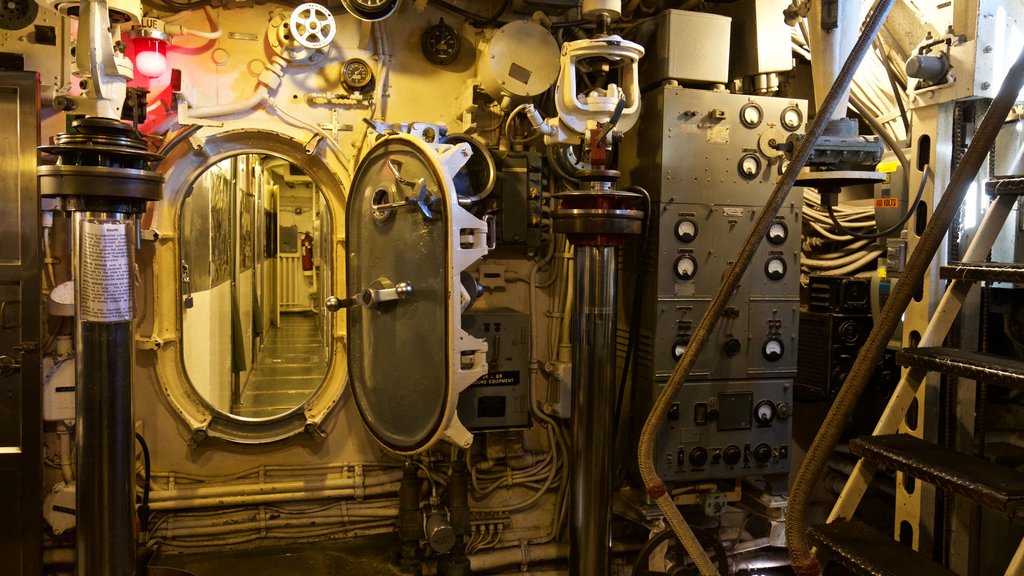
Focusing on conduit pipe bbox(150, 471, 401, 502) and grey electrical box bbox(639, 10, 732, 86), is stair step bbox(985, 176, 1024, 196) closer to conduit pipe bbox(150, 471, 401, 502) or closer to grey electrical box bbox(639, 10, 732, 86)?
grey electrical box bbox(639, 10, 732, 86)

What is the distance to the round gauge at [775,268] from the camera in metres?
3.68

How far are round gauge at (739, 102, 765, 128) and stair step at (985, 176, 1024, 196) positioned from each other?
4.91 ft

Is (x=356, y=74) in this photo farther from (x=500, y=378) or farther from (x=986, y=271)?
(x=986, y=271)

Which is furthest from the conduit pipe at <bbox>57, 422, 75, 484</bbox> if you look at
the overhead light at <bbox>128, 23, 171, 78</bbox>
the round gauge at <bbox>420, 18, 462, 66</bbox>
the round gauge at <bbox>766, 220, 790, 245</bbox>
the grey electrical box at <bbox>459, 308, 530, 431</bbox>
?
the round gauge at <bbox>766, 220, 790, 245</bbox>

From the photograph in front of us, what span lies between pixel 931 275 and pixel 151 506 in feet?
12.7

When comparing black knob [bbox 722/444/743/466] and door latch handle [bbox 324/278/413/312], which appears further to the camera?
black knob [bbox 722/444/743/466]

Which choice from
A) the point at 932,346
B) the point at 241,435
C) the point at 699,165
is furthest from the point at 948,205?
the point at 241,435

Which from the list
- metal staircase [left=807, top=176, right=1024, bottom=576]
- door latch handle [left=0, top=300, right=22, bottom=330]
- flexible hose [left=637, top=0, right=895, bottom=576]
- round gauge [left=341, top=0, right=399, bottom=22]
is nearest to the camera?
metal staircase [left=807, top=176, right=1024, bottom=576]

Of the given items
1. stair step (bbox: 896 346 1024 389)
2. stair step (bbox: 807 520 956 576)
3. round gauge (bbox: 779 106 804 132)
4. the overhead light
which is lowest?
stair step (bbox: 807 520 956 576)

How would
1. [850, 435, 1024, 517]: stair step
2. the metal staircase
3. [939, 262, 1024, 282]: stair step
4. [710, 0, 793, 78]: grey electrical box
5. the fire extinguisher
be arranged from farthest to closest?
the fire extinguisher < [710, 0, 793, 78]: grey electrical box < [939, 262, 1024, 282]: stair step < the metal staircase < [850, 435, 1024, 517]: stair step

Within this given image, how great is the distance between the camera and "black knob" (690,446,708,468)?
11.9 ft

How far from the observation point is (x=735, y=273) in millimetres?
2535

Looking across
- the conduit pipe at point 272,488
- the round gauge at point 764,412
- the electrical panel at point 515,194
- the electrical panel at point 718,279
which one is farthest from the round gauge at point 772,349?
the conduit pipe at point 272,488

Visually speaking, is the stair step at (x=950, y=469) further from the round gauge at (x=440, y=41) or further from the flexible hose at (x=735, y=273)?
the round gauge at (x=440, y=41)
